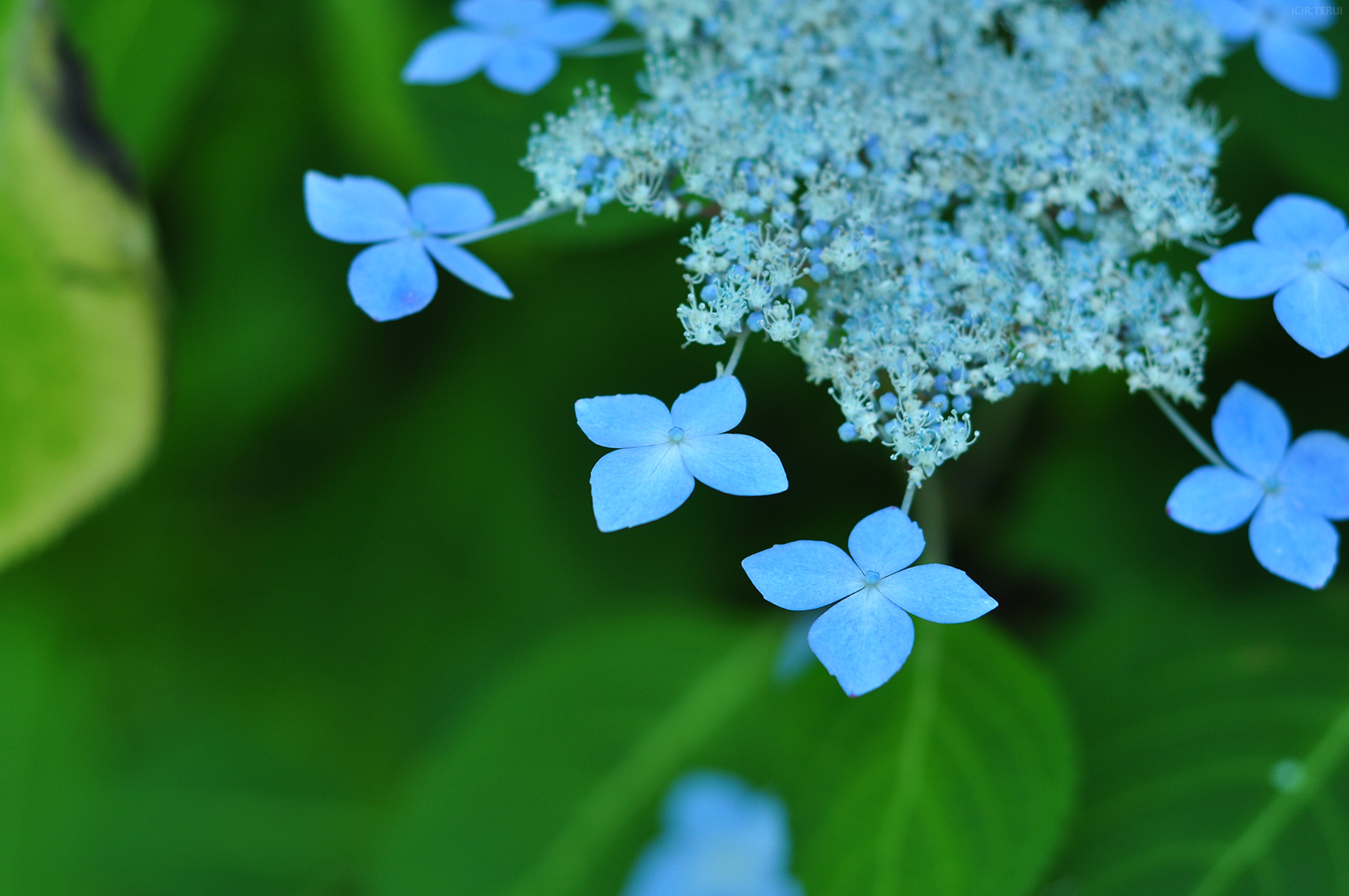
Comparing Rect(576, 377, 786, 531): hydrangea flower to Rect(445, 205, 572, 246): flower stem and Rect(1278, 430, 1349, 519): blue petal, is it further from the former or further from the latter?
Rect(1278, 430, 1349, 519): blue petal

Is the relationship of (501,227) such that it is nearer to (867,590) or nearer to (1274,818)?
(867,590)

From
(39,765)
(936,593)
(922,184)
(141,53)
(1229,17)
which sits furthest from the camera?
(39,765)

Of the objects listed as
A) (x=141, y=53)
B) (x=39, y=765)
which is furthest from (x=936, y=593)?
(x=39, y=765)

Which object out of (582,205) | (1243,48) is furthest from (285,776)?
(1243,48)

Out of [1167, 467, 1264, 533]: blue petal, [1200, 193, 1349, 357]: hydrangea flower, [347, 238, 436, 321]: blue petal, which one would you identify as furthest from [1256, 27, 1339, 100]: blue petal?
[347, 238, 436, 321]: blue petal

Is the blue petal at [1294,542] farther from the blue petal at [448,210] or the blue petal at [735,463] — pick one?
the blue petal at [448,210]

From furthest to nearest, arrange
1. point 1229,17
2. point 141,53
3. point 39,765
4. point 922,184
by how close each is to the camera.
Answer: point 39,765, point 141,53, point 1229,17, point 922,184
